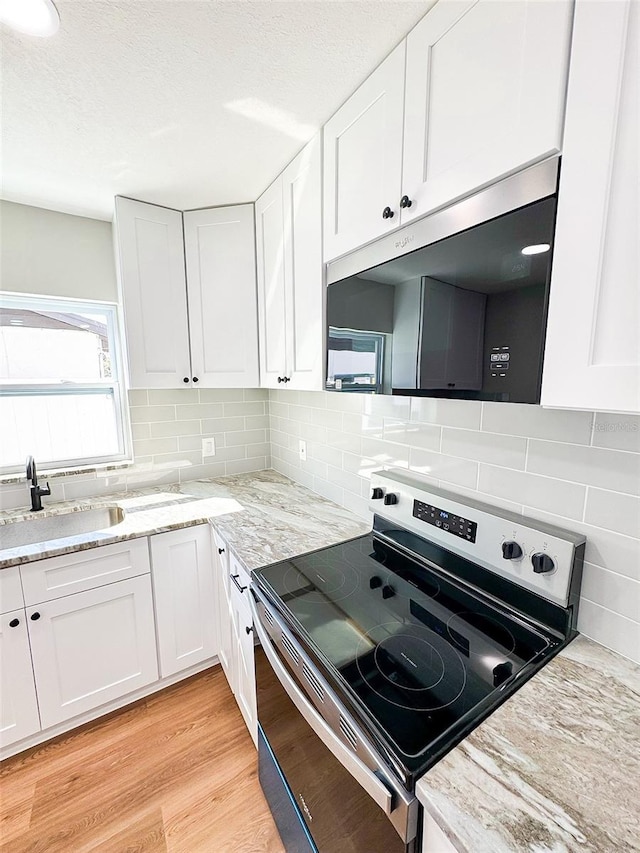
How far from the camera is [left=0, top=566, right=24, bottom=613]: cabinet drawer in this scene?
1.32 meters

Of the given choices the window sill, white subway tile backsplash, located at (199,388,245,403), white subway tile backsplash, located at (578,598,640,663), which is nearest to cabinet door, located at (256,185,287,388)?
white subway tile backsplash, located at (199,388,245,403)

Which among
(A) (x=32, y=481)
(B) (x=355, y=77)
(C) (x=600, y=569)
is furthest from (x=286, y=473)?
(B) (x=355, y=77)

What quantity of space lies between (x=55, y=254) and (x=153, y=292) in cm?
56

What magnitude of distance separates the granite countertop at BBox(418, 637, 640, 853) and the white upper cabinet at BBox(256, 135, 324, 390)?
1.03 m

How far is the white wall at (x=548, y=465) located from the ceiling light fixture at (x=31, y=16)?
52.8 inches

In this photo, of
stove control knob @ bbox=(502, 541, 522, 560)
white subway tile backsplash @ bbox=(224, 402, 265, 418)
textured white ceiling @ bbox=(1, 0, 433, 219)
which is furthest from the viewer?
white subway tile backsplash @ bbox=(224, 402, 265, 418)

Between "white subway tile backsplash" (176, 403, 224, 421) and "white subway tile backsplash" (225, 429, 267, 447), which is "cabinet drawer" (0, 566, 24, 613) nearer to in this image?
"white subway tile backsplash" (176, 403, 224, 421)

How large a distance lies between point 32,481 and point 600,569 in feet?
7.28

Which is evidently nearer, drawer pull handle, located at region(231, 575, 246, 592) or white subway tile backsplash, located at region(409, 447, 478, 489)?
white subway tile backsplash, located at region(409, 447, 478, 489)

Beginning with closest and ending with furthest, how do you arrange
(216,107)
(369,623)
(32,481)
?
(369,623)
(216,107)
(32,481)

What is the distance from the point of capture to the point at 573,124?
569 mm

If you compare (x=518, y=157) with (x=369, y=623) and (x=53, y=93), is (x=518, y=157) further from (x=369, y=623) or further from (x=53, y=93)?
(x=53, y=93)

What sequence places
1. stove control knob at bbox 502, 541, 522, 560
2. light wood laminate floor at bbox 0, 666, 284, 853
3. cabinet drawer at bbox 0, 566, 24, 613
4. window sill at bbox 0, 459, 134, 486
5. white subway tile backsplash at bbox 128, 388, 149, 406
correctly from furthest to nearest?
white subway tile backsplash at bbox 128, 388, 149, 406
window sill at bbox 0, 459, 134, 486
cabinet drawer at bbox 0, 566, 24, 613
light wood laminate floor at bbox 0, 666, 284, 853
stove control knob at bbox 502, 541, 522, 560

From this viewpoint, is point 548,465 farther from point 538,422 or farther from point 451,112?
point 451,112
